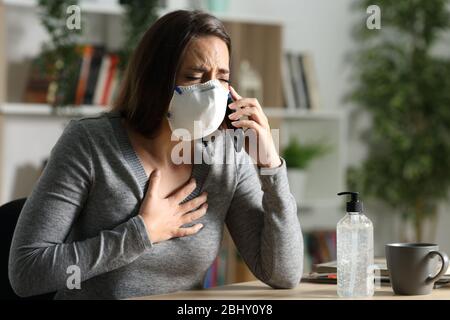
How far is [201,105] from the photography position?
1462 mm

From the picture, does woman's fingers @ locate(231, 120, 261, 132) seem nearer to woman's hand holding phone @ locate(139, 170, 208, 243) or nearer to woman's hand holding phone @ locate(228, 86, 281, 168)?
woman's hand holding phone @ locate(228, 86, 281, 168)

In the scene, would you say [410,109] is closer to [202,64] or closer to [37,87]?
[37,87]

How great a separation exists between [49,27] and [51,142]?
505 millimetres

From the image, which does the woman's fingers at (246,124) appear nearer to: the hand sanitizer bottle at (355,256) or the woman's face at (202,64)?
the woman's face at (202,64)

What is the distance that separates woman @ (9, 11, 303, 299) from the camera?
1.42 m

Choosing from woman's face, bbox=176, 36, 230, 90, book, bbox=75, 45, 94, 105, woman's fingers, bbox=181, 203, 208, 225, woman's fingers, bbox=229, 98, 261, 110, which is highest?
book, bbox=75, 45, 94, 105

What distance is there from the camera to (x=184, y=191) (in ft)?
5.15

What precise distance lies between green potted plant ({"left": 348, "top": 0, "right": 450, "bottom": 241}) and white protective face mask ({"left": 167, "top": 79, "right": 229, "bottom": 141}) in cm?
252

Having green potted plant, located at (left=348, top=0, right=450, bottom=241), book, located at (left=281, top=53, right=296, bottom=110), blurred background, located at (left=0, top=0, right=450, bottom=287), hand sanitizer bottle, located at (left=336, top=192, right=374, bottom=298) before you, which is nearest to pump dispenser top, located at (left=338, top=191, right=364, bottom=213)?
hand sanitizer bottle, located at (left=336, top=192, right=374, bottom=298)

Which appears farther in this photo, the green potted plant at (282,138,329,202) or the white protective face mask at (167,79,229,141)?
Answer: the green potted plant at (282,138,329,202)

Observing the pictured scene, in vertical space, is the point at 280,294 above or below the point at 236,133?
below

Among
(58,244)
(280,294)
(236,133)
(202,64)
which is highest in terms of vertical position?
(202,64)

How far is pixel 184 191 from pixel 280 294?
0.29m

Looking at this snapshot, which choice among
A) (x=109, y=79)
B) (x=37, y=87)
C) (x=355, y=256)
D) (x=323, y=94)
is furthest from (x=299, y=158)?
(x=355, y=256)
